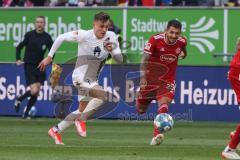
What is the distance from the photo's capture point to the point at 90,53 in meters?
17.2

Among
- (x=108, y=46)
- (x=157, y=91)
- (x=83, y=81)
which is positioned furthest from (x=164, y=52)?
(x=83, y=81)

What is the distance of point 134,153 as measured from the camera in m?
14.2

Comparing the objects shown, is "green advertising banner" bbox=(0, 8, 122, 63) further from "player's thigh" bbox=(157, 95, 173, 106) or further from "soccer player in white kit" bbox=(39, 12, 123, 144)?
"player's thigh" bbox=(157, 95, 173, 106)

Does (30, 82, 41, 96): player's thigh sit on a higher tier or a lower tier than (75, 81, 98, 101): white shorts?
lower

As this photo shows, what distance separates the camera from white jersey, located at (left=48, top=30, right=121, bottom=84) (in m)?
16.9

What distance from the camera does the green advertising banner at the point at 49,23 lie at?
27438 mm

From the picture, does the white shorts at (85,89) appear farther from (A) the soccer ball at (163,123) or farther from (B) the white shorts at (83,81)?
(A) the soccer ball at (163,123)

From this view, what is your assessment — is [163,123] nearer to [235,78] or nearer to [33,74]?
[235,78]

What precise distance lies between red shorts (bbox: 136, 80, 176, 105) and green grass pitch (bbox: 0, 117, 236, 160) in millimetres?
847

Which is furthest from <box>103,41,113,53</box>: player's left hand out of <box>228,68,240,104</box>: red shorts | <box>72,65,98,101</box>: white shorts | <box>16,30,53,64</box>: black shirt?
<box>16,30,53,64</box>: black shirt

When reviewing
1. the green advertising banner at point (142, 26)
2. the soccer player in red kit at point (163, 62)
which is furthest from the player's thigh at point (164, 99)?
the green advertising banner at point (142, 26)

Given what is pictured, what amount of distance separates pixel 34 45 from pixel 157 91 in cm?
757

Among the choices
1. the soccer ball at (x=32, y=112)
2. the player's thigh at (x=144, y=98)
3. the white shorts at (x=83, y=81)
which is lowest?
the soccer ball at (x=32, y=112)

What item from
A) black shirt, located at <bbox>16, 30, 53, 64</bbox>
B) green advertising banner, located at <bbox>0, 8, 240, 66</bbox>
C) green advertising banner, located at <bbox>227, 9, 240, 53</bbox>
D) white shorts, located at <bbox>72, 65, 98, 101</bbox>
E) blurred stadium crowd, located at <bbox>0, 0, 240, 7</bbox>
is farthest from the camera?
blurred stadium crowd, located at <bbox>0, 0, 240, 7</bbox>
